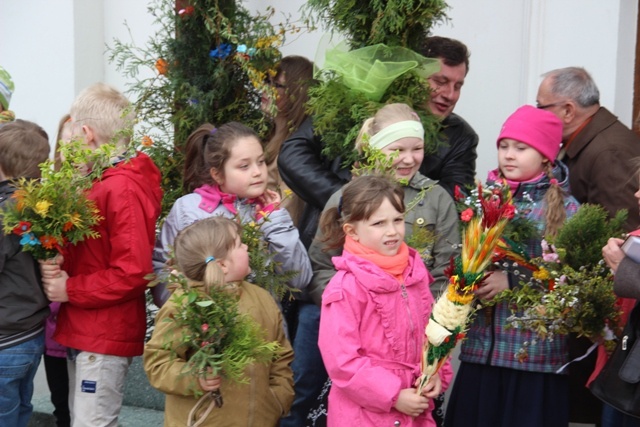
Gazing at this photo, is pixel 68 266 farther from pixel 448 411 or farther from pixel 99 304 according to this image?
pixel 448 411

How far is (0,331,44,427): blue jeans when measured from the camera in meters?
5.00

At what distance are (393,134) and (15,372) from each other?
2155 millimetres

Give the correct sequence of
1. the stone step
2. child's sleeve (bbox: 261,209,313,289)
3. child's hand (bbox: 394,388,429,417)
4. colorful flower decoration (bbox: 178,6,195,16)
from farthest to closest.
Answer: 1. the stone step
2. colorful flower decoration (bbox: 178,6,195,16)
3. child's sleeve (bbox: 261,209,313,289)
4. child's hand (bbox: 394,388,429,417)

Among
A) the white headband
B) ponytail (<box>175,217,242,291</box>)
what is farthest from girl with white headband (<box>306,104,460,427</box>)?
ponytail (<box>175,217,242,291</box>)

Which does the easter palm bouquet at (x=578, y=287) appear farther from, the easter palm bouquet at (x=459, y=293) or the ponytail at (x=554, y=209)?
the easter palm bouquet at (x=459, y=293)

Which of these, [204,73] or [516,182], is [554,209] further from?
[204,73]

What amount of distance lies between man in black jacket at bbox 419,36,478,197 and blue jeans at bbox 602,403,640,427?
146 centimetres

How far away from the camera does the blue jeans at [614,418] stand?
4.53 m

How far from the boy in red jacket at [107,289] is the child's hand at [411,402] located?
1.47m

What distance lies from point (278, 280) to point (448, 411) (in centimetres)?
109

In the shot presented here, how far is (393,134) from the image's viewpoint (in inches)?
194

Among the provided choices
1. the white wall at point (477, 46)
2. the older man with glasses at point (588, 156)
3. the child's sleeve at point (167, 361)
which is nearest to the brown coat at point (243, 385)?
the child's sleeve at point (167, 361)

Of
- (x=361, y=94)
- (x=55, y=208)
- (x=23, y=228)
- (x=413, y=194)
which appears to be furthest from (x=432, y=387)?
(x=23, y=228)

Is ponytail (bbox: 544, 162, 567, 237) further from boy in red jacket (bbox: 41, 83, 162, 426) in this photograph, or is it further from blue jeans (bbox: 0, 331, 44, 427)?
blue jeans (bbox: 0, 331, 44, 427)
